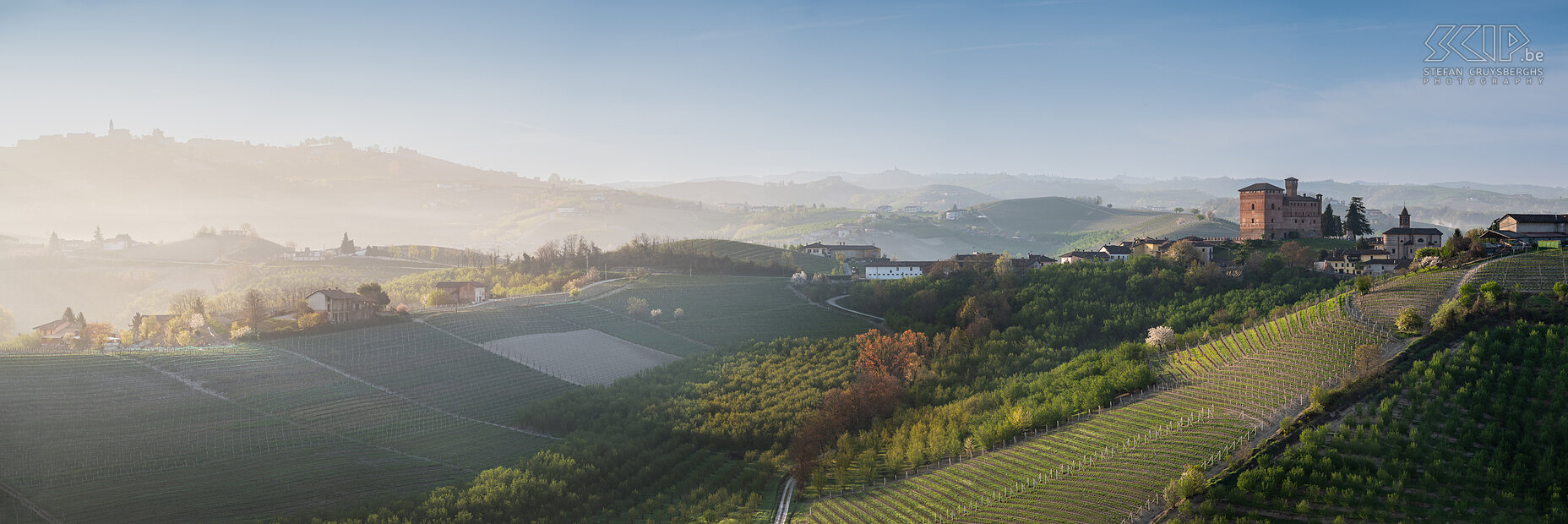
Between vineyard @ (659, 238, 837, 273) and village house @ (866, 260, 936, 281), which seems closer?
village house @ (866, 260, 936, 281)

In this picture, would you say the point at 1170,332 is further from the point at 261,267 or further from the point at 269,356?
the point at 261,267

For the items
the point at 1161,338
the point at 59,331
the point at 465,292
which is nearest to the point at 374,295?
the point at 465,292

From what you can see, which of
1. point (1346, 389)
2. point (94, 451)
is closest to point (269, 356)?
point (94, 451)

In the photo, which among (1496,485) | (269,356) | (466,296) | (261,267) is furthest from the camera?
(261,267)

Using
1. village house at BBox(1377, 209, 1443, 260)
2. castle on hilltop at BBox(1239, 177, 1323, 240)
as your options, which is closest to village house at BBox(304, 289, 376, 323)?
castle on hilltop at BBox(1239, 177, 1323, 240)

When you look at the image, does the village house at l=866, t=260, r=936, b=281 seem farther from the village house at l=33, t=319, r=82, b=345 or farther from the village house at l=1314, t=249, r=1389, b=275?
the village house at l=33, t=319, r=82, b=345

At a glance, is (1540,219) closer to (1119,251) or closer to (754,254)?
(1119,251)
